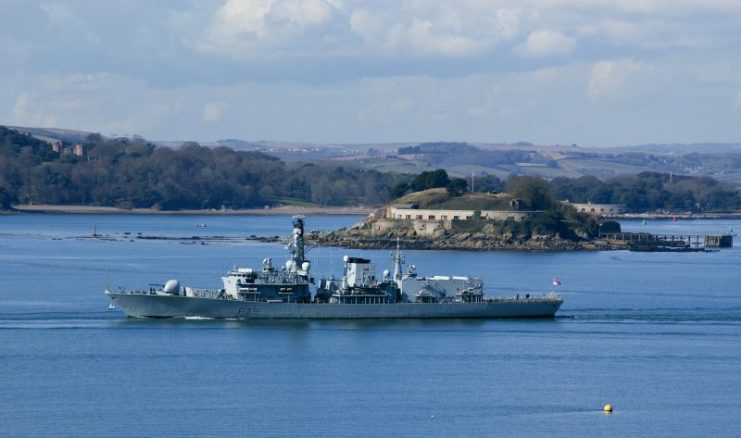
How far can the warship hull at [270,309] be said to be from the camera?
6656cm

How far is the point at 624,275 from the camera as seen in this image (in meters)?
102

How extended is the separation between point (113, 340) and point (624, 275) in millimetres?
49534

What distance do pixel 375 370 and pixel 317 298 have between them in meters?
13.6

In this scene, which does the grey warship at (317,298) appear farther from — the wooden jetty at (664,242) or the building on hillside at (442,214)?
the wooden jetty at (664,242)

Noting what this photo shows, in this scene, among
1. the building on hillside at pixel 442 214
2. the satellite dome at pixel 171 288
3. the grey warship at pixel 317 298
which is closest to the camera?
the satellite dome at pixel 171 288

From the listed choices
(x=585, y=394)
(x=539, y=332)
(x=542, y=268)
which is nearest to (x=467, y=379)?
(x=585, y=394)

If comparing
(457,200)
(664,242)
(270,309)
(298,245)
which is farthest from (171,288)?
(664,242)

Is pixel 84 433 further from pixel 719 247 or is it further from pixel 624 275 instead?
pixel 719 247

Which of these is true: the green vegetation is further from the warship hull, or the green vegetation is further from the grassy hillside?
the warship hull

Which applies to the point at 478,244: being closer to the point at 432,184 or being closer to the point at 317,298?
the point at 432,184

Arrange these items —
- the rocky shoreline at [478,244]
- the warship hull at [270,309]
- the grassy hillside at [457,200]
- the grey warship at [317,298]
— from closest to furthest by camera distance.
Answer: the warship hull at [270,309] < the grey warship at [317,298] < the rocky shoreline at [478,244] < the grassy hillside at [457,200]

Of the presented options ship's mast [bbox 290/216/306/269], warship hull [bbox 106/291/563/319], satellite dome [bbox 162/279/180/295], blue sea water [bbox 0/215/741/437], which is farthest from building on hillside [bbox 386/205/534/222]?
satellite dome [bbox 162/279/180/295]

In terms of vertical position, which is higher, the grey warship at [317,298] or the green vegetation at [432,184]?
the green vegetation at [432,184]

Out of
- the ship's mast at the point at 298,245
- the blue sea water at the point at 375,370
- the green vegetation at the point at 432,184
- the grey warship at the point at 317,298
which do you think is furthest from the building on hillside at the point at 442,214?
the ship's mast at the point at 298,245
